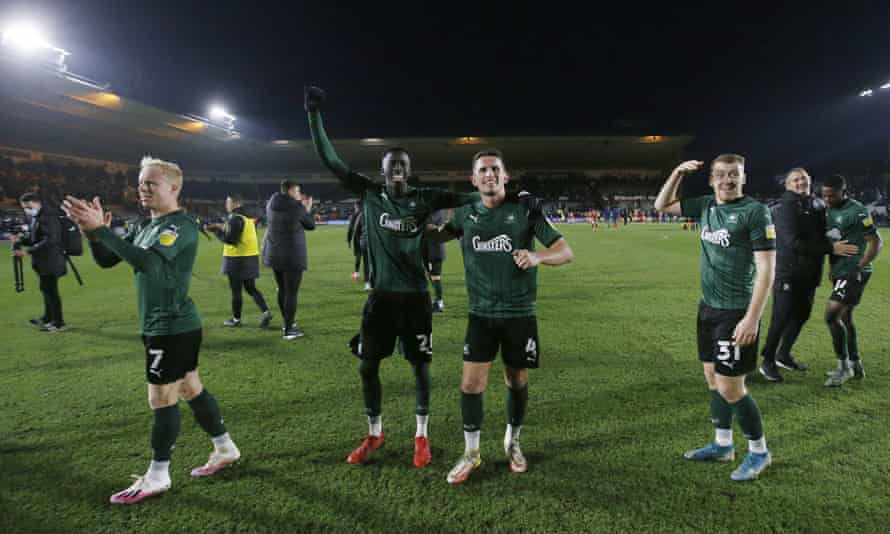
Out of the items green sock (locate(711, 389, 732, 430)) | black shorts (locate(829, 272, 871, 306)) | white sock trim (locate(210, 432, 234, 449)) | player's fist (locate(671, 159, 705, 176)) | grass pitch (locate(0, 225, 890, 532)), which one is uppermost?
player's fist (locate(671, 159, 705, 176))

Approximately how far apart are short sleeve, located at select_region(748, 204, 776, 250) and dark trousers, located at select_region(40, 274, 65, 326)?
8.86 meters

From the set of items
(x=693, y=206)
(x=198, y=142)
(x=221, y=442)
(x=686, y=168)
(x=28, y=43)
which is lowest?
(x=221, y=442)

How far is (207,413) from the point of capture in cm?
314

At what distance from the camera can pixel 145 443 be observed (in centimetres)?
362

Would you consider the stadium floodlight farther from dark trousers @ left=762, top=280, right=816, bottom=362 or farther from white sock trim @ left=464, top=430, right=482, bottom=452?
dark trousers @ left=762, top=280, right=816, bottom=362

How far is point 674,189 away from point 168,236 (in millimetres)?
3415

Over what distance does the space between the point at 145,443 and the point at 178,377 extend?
1.24 metres

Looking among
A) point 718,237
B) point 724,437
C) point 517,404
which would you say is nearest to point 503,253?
point 517,404

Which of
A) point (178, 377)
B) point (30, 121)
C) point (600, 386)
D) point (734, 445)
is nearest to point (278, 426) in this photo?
point (178, 377)

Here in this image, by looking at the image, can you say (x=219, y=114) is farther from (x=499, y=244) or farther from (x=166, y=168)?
(x=499, y=244)

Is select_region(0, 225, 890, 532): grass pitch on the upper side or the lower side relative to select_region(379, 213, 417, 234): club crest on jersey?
lower

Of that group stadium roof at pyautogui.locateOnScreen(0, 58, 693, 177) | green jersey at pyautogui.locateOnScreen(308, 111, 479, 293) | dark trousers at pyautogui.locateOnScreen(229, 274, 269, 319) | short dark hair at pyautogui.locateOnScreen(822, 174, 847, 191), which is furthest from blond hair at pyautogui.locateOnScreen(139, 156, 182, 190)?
stadium roof at pyautogui.locateOnScreen(0, 58, 693, 177)

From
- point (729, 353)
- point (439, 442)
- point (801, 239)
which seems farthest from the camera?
point (801, 239)

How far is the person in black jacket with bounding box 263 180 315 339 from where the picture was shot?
6.33 metres
